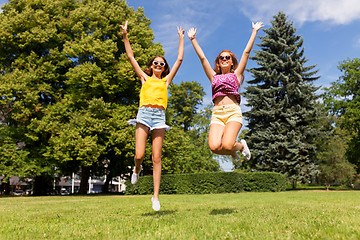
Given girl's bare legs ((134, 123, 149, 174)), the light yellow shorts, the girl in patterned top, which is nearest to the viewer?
the girl in patterned top

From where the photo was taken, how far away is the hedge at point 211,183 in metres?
23.2

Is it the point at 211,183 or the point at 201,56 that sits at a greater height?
the point at 201,56

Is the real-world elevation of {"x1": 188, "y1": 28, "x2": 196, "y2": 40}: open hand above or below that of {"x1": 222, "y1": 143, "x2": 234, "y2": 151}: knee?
above

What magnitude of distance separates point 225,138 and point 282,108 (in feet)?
95.6

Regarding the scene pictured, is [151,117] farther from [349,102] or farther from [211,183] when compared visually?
[349,102]

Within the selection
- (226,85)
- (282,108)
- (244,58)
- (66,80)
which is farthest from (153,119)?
(282,108)

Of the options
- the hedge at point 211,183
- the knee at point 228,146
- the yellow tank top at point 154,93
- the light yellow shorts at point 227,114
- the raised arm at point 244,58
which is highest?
the raised arm at point 244,58

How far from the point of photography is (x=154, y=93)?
5988 mm

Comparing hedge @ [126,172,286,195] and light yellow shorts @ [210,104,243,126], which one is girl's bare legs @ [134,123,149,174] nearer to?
light yellow shorts @ [210,104,243,126]

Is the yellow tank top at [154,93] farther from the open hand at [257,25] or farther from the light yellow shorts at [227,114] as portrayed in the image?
the open hand at [257,25]

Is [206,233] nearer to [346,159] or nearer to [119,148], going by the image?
[119,148]

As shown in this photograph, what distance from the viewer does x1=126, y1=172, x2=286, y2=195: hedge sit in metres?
23.2

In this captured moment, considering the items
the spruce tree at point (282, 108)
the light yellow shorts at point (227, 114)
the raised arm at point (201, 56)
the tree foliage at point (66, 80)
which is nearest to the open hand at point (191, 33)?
the raised arm at point (201, 56)

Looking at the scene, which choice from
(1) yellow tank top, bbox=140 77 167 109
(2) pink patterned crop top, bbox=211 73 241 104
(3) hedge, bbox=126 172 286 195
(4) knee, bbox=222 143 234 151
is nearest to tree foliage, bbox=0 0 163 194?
(3) hedge, bbox=126 172 286 195
